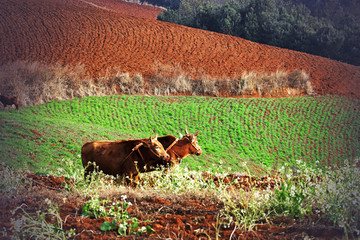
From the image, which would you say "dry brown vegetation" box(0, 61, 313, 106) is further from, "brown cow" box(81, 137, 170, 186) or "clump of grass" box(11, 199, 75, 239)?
"clump of grass" box(11, 199, 75, 239)

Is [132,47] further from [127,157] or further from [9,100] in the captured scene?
[127,157]

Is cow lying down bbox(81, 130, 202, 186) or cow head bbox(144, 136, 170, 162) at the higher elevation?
cow head bbox(144, 136, 170, 162)

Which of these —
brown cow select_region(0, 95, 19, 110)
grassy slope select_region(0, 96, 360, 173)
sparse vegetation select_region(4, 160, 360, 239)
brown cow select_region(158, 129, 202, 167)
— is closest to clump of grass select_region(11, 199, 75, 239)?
sparse vegetation select_region(4, 160, 360, 239)

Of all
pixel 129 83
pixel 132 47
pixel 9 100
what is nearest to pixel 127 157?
pixel 9 100

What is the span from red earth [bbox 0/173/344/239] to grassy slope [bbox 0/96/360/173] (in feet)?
13.0

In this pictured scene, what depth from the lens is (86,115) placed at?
41.5 feet

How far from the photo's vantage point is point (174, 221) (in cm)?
394

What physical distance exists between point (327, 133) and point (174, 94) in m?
6.00

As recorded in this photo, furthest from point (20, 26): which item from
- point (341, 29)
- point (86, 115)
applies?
point (341, 29)

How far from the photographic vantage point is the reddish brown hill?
659 inches

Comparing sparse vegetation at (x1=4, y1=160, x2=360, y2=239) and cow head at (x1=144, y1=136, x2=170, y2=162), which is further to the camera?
cow head at (x1=144, y1=136, x2=170, y2=162)

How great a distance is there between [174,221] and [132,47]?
16839mm

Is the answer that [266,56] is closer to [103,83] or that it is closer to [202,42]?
[202,42]

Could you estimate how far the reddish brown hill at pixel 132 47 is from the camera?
16750 mm
